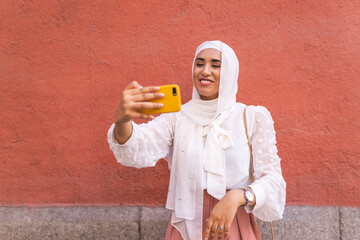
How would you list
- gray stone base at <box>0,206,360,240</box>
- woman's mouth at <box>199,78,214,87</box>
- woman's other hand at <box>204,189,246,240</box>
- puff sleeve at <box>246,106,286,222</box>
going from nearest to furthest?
woman's other hand at <box>204,189,246,240</box>, puff sleeve at <box>246,106,286,222</box>, woman's mouth at <box>199,78,214,87</box>, gray stone base at <box>0,206,360,240</box>

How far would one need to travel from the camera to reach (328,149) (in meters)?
2.72

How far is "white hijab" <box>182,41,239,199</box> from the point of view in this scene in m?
1.81

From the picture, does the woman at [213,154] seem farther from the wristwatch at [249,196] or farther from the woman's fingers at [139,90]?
the woman's fingers at [139,90]

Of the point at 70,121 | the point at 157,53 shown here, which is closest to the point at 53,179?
the point at 70,121

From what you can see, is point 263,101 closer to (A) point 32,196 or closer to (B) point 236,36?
(B) point 236,36

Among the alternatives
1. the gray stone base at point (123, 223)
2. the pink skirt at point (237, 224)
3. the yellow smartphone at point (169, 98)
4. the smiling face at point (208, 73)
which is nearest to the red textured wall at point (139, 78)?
the gray stone base at point (123, 223)

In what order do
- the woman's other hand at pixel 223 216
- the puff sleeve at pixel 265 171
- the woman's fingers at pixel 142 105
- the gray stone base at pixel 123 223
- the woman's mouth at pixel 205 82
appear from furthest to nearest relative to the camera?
the gray stone base at pixel 123 223
the woman's mouth at pixel 205 82
the puff sleeve at pixel 265 171
the woman's other hand at pixel 223 216
the woman's fingers at pixel 142 105

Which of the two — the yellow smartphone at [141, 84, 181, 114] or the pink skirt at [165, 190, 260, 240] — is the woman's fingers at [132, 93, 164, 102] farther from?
the pink skirt at [165, 190, 260, 240]

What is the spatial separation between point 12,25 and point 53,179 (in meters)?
1.31

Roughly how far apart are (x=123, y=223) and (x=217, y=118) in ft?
4.32

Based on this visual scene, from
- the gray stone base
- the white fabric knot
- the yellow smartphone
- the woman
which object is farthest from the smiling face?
the gray stone base

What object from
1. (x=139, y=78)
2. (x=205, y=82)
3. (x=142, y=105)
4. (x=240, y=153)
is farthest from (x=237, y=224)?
(x=139, y=78)

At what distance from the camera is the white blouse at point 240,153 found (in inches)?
66.4

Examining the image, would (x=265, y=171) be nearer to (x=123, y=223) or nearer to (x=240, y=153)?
(x=240, y=153)
